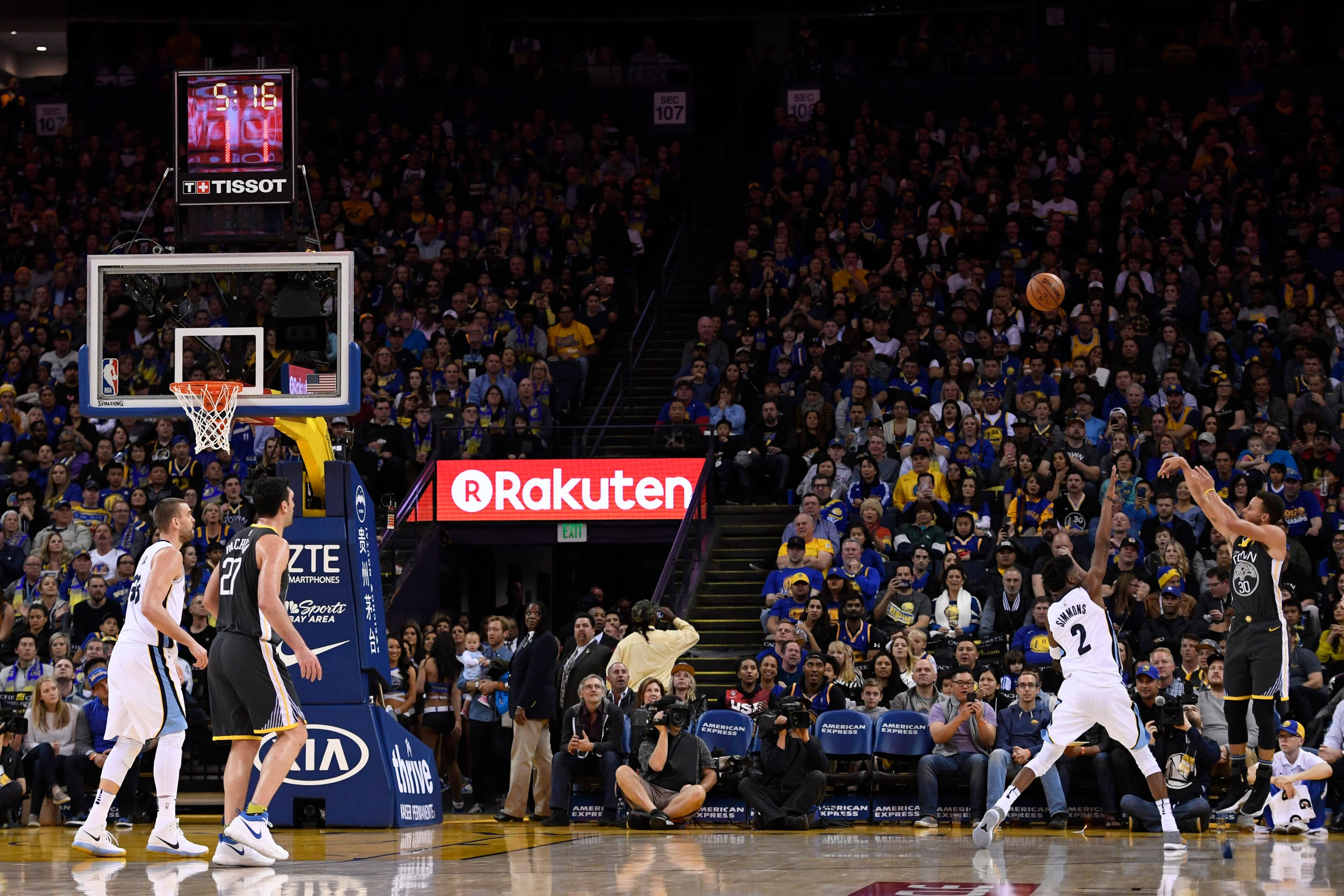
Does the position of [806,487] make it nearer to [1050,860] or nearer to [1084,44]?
[1050,860]

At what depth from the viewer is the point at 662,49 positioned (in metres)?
31.4

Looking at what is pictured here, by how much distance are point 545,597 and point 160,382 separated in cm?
605

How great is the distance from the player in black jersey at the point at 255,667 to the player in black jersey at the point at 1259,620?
5.75m

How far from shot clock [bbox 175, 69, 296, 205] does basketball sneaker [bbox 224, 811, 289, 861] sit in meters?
5.05

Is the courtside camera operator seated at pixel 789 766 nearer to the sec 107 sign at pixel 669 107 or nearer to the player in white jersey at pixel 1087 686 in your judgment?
the player in white jersey at pixel 1087 686

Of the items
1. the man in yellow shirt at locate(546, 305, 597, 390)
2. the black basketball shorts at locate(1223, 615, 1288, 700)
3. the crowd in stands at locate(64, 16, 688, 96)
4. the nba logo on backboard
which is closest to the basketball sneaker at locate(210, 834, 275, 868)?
the nba logo on backboard

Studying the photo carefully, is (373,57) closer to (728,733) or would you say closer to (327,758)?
(728,733)

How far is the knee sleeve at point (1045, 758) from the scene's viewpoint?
1134 cm

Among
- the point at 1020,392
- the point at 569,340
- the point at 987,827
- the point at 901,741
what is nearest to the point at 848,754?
the point at 901,741

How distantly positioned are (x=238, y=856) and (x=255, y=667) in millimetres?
1110

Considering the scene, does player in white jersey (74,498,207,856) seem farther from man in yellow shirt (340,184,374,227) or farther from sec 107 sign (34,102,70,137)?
sec 107 sign (34,102,70,137)

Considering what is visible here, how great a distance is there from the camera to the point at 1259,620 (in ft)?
37.4

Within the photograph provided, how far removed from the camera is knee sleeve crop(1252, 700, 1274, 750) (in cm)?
1127

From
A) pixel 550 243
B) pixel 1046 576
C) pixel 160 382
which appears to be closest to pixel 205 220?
pixel 1046 576
